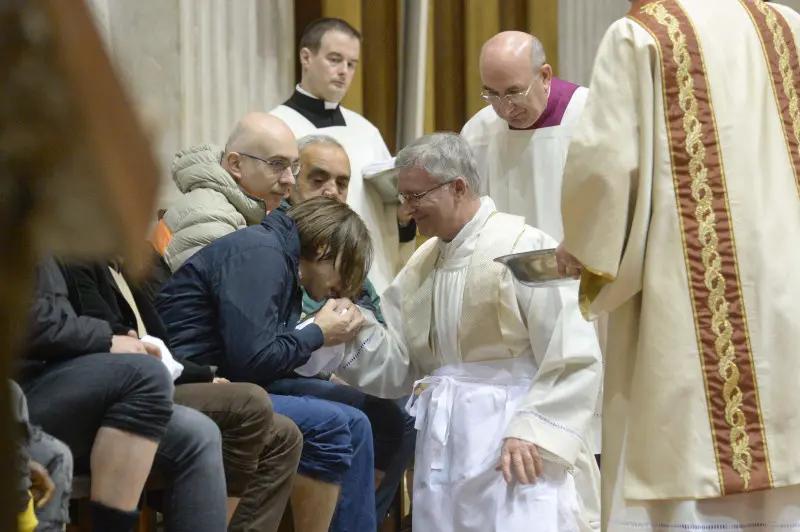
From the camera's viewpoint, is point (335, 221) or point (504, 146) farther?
point (504, 146)

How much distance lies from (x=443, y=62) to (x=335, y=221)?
12.2 feet

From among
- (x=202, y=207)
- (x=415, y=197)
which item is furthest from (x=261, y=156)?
(x=415, y=197)

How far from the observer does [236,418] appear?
10.5ft

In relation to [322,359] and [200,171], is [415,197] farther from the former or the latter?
[200,171]

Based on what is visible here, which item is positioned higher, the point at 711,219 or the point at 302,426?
the point at 711,219

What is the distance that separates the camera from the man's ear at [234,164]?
423 cm

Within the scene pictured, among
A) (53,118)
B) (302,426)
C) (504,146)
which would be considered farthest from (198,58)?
(53,118)

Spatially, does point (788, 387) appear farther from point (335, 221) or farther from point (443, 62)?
point (443, 62)

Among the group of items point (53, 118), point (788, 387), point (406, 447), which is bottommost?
point (406, 447)

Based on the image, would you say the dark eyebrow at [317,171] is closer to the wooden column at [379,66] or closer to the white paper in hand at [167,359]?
the white paper in hand at [167,359]

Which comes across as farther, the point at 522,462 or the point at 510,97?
the point at 510,97

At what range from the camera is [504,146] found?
15.7 feet

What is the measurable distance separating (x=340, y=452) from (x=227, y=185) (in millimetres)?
1065

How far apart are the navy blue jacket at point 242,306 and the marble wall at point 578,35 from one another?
4257 mm
